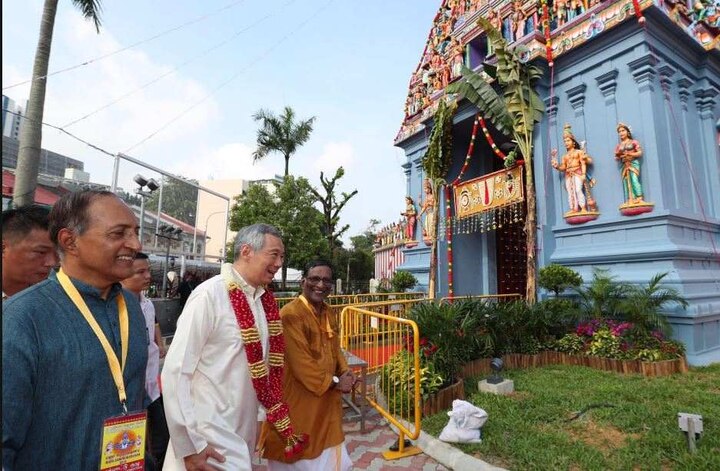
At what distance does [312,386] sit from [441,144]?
9.32 metres

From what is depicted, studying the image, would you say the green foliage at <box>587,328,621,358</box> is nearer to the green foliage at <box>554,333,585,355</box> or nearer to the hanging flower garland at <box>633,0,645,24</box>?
the green foliage at <box>554,333,585,355</box>

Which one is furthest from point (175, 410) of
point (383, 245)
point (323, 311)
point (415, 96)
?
point (383, 245)

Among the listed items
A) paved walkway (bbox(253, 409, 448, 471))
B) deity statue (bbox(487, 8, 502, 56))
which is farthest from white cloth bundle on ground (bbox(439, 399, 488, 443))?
deity statue (bbox(487, 8, 502, 56))

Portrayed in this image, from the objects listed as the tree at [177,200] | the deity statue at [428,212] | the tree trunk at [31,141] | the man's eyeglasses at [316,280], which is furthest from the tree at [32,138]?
the deity statue at [428,212]

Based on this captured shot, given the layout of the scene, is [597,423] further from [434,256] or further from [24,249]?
[434,256]

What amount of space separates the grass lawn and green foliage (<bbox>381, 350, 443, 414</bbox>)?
33cm

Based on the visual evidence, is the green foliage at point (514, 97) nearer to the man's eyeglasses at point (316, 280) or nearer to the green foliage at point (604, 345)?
the green foliage at point (604, 345)

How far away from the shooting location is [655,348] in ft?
19.4

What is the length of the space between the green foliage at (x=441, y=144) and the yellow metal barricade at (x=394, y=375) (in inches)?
242

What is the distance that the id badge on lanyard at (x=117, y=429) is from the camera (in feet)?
4.35

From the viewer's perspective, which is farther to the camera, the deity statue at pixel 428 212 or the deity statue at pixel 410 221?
the deity statue at pixel 410 221

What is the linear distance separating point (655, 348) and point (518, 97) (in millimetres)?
5555

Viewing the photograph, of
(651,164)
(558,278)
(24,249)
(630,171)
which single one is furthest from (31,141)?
(651,164)

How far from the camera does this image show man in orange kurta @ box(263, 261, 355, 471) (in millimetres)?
2568
